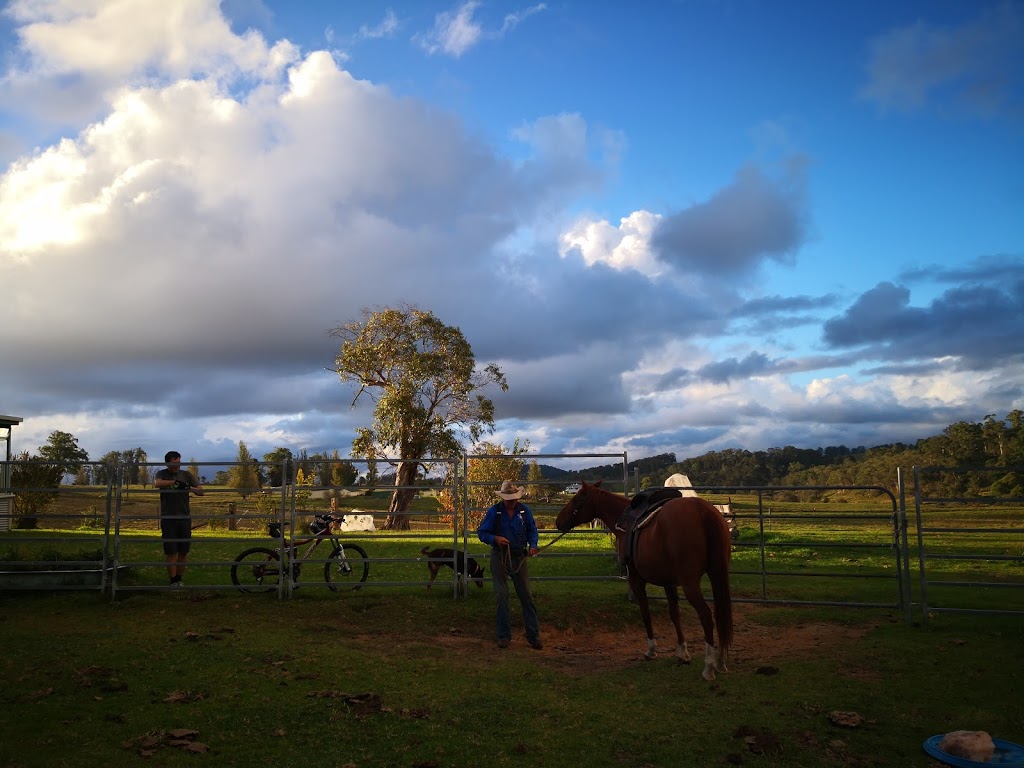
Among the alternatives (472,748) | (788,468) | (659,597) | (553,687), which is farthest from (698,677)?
(788,468)

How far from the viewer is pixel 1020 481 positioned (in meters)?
27.4

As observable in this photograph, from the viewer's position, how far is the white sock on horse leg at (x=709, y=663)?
21.9ft

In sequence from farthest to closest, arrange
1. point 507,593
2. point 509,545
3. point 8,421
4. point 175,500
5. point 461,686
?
point 8,421 < point 175,500 < point 509,545 < point 507,593 < point 461,686

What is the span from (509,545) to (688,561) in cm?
228

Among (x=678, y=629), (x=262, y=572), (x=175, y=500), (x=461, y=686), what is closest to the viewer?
(x=461, y=686)

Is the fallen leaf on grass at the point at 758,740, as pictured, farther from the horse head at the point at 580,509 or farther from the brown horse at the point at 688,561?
the horse head at the point at 580,509

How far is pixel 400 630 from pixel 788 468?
5728cm

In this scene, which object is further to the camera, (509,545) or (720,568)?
(509,545)

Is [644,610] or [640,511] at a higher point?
[640,511]

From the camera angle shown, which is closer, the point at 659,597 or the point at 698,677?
the point at 698,677

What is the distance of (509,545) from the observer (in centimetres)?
848

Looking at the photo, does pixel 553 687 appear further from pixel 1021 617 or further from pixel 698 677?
pixel 1021 617

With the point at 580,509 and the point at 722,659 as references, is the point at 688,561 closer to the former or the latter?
the point at 722,659

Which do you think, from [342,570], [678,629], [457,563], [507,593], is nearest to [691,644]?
[678,629]
